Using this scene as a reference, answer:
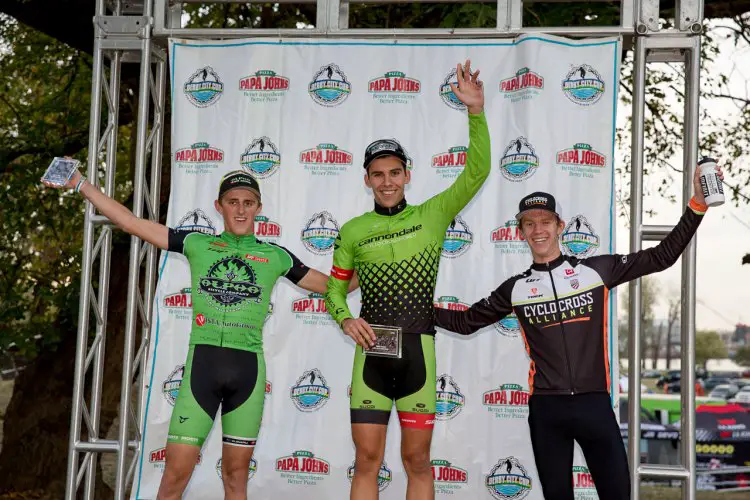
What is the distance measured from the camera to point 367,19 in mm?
8148

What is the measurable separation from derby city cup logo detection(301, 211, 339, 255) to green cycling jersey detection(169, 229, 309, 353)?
632mm

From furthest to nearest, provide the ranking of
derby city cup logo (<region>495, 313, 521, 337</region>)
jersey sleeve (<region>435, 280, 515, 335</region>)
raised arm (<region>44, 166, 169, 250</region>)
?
1. derby city cup logo (<region>495, 313, 521, 337</region>)
2. raised arm (<region>44, 166, 169, 250</region>)
3. jersey sleeve (<region>435, 280, 515, 335</region>)

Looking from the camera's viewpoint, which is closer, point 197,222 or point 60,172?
point 60,172

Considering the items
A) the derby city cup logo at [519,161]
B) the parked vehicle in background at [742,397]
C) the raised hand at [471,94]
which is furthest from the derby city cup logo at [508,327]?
the parked vehicle in background at [742,397]

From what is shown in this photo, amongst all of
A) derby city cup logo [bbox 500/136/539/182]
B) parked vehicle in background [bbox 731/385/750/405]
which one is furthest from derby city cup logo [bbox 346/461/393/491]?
parked vehicle in background [bbox 731/385/750/405]

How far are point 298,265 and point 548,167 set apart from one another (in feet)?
5.40

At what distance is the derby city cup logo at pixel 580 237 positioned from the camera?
4.63 m

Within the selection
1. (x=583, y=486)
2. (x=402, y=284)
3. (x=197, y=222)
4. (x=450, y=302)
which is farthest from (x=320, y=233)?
(x=583, y=486)

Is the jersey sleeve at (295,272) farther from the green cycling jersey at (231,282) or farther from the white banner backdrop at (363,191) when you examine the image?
the white banner backdrop at (363,191)

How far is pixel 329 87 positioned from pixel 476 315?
183 cm

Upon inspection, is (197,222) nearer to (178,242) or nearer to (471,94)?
(178,242)

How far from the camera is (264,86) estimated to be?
16.4ft

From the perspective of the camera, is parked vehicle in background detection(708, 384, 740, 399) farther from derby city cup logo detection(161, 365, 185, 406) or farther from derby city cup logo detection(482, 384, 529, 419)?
derby city cup logo detection(161, 365, 185, 406)

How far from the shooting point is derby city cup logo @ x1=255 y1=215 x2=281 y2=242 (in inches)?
193
